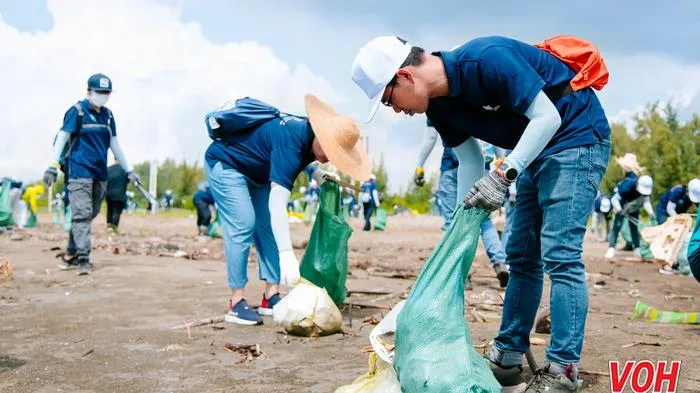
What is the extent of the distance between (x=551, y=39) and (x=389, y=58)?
34.9 inches

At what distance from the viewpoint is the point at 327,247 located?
197 inches

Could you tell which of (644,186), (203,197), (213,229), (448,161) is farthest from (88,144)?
(644,186)

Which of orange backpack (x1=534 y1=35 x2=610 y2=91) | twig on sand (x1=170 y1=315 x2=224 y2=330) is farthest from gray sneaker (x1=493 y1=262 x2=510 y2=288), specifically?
orange backpack (x1=534 y1=35 x2=610 y2=91)

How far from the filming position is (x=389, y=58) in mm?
2814

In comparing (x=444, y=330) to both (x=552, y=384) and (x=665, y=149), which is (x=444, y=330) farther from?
(x=665, y=149)

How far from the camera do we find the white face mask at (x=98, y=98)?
7.51m

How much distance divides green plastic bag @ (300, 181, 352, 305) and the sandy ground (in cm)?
36

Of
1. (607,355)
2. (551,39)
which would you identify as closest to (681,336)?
(607,355)

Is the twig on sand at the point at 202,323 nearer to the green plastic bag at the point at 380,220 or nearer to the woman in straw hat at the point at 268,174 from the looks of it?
the woman in straw hat at the point at 268,174

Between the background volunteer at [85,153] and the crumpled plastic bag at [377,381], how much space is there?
555cm

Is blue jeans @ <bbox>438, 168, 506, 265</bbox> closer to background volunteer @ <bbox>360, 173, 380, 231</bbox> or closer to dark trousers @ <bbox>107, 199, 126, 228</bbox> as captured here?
dark trousers @ <bbox>107, 199, 126, 228</bbox>

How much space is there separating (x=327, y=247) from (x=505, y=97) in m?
2.45

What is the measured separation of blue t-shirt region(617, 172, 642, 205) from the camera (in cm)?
1229

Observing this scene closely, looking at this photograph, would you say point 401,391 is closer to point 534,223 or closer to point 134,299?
point 534,223
